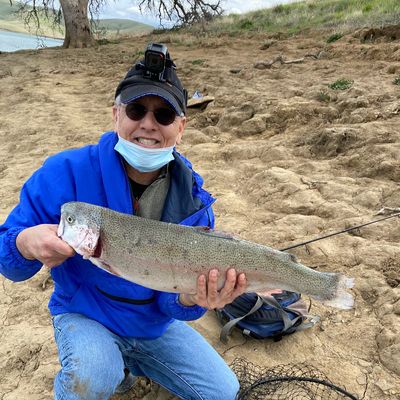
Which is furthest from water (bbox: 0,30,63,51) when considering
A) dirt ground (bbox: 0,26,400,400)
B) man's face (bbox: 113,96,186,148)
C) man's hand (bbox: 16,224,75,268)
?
man's hand (bbox: 16,224,75,268)

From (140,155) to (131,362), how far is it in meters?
1.45

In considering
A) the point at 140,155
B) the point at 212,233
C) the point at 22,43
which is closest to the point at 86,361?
the point at 212,233

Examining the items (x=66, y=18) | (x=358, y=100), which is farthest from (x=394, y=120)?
(x=66, y=18)

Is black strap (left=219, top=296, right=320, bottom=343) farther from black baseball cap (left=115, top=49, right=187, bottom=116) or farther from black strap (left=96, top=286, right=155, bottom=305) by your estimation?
black baseball cap (left=115, top=49, right=187, bottom=116)

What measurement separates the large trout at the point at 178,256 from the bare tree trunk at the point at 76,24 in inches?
795

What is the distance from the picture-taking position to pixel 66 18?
20.2 metres

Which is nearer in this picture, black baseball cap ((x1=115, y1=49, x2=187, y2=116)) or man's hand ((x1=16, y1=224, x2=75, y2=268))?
man's hand ((x1=16, y1=224, x2=75, y2=268))

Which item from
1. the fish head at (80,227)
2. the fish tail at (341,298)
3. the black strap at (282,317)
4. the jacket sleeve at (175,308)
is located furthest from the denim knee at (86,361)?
the fish tail at (341,298)

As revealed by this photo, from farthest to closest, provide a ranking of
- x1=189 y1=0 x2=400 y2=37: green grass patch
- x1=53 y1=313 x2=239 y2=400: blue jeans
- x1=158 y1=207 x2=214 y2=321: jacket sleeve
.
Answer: x1=189 y1=0 x2=400 y2=37: green grass patch → x1=158 y1=207 x2=214 y2=321: jacket sleeve → x1=53 y1=313 x2=239 y2=400: blue jeans

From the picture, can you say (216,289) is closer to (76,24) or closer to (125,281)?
(125,281)

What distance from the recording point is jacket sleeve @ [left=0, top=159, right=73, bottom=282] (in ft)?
7.88

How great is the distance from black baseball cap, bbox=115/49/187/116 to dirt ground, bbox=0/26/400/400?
1.94 meters

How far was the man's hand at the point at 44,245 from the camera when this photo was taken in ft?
7.27

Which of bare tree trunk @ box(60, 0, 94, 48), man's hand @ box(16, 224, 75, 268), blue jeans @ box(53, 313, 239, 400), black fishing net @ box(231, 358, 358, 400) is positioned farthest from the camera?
bare tree trunk @ box(60, 0, 94, 48)
